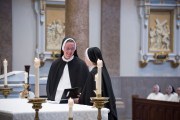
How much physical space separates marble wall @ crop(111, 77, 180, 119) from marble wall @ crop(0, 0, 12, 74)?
401 centimetres

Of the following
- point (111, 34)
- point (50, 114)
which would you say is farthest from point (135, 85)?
point (50, 114)

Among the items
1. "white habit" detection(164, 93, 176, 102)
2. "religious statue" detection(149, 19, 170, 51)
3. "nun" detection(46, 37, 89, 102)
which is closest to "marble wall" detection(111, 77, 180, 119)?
"white habit" detection(164, 93, 176, 102)

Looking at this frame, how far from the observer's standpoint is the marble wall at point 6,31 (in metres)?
10.3

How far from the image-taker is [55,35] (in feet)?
35.5

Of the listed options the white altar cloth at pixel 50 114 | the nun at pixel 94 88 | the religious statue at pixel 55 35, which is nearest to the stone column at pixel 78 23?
the religious statue at pixel 55 35

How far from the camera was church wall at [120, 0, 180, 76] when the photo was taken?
11016 millimetres

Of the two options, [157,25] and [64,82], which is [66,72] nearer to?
[64,82]

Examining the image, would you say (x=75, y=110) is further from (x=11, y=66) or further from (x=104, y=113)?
(x=11, y=66)

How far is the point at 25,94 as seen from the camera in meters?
3.55

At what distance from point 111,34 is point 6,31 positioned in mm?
3899

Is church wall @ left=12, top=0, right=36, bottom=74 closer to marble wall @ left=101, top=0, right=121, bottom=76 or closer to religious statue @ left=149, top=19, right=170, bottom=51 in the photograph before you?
marble wall @ left=101, top=0, right=121, bottom=76

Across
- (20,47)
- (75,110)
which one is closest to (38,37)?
(20,47)

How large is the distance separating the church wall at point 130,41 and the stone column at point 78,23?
353 cm

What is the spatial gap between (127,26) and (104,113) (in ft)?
29.1
